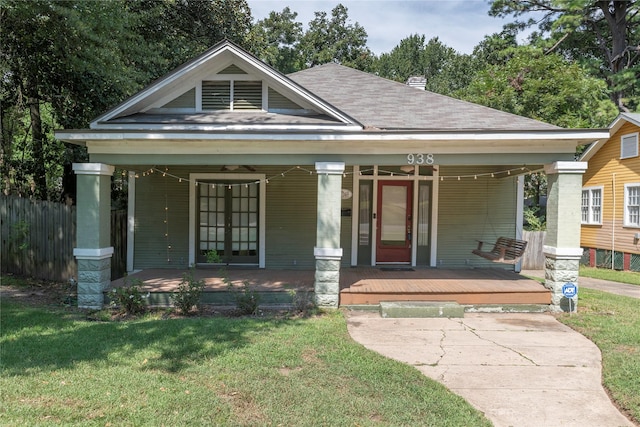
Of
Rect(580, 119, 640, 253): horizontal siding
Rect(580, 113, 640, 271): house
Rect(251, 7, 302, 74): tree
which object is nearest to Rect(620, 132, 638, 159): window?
Rect(580, 113, 640, 271): house

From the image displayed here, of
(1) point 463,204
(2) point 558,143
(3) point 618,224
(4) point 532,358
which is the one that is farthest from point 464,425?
(3) point 618,224

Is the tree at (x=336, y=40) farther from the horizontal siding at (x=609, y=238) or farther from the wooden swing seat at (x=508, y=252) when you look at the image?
the wooden swing seat at (x=508, y=252)

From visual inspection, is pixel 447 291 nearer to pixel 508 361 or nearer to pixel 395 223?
pixel 508 361

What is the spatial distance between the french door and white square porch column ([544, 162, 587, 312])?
6084 millimetres

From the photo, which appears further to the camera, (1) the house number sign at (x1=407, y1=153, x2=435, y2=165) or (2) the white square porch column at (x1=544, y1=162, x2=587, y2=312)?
(1) the house number sign at (x1=407, y1=153, x2=435, y2=165)

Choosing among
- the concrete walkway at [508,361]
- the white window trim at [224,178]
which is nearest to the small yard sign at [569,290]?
the concrete walkway at [508,361]

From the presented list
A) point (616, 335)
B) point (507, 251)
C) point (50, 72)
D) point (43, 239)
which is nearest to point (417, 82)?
point (507, 251)

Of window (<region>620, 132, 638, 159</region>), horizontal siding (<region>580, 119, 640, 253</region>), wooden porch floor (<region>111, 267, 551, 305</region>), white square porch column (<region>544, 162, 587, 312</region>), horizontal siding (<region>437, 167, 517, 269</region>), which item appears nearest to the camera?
white square porch column (<region>544, 162, 587, 312</region>)

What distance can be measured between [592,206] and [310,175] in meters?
12.2

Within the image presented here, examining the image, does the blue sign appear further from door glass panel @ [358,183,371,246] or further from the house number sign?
door glass panel @ [358,183,371,246]

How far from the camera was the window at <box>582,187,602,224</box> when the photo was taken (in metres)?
15.3

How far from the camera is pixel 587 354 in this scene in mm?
5145

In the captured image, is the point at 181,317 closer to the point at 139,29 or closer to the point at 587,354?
the point at 587,354

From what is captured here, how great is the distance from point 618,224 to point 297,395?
14650 mm
